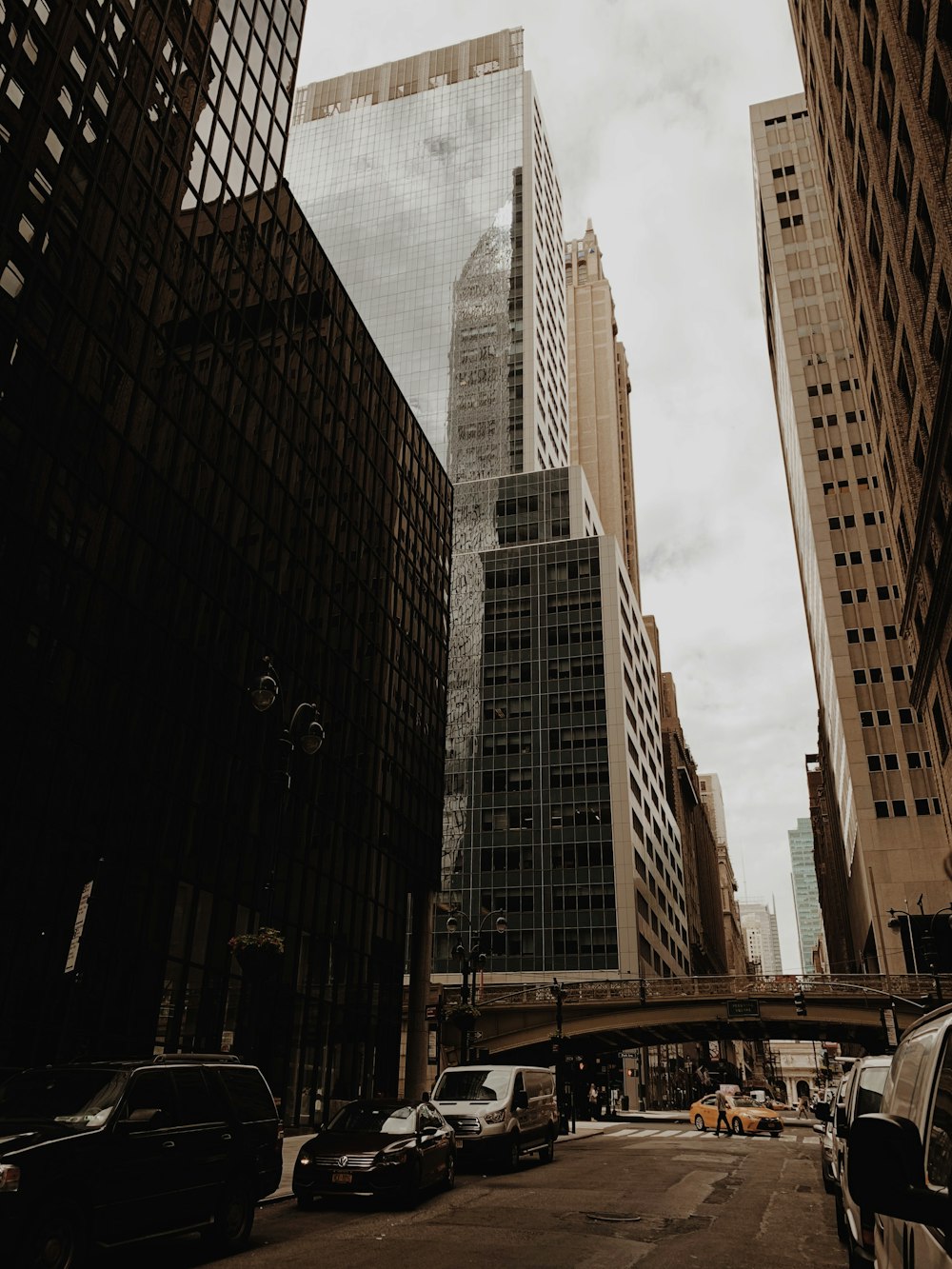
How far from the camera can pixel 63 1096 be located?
9898 millimetres

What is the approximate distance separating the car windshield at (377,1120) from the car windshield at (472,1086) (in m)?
6.17

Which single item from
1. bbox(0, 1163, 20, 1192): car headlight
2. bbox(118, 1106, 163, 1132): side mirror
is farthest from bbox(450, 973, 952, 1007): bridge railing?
bbox(0, 1163, 20, 1192): car headlight

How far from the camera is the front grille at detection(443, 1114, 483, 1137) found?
816 inches

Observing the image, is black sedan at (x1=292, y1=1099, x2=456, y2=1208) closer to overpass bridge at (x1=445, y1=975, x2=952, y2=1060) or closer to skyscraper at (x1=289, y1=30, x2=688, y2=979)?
overpass bridge at (x1=445, y1=975, x2=952, y2=1060)

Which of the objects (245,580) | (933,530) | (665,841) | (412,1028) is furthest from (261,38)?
(665,841)

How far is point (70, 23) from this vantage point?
2742cm

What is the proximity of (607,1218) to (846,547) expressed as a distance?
8987cm

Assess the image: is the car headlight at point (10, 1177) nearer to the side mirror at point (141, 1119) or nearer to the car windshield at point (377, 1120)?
the side mirror at point (141, 1119)

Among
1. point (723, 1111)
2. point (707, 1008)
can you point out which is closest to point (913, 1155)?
point (723, 1111)

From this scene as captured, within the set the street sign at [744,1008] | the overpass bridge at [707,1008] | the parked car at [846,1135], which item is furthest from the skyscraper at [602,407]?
the parked car at [846,1135]

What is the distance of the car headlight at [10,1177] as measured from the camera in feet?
26.3

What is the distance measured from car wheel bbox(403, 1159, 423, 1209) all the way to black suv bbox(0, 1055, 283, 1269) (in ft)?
10.3

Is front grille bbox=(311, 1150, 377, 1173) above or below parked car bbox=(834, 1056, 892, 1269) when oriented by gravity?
below

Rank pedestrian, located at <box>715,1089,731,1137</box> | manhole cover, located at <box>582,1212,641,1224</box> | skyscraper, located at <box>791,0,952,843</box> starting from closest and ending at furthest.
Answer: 1. manhole cover, located at <box>582,1212,641,1224</box>
2. skyscraper, located at <box>791,0,952,843</box>
3. pedestrian, located at <box>715,1089,731,1137</box>
